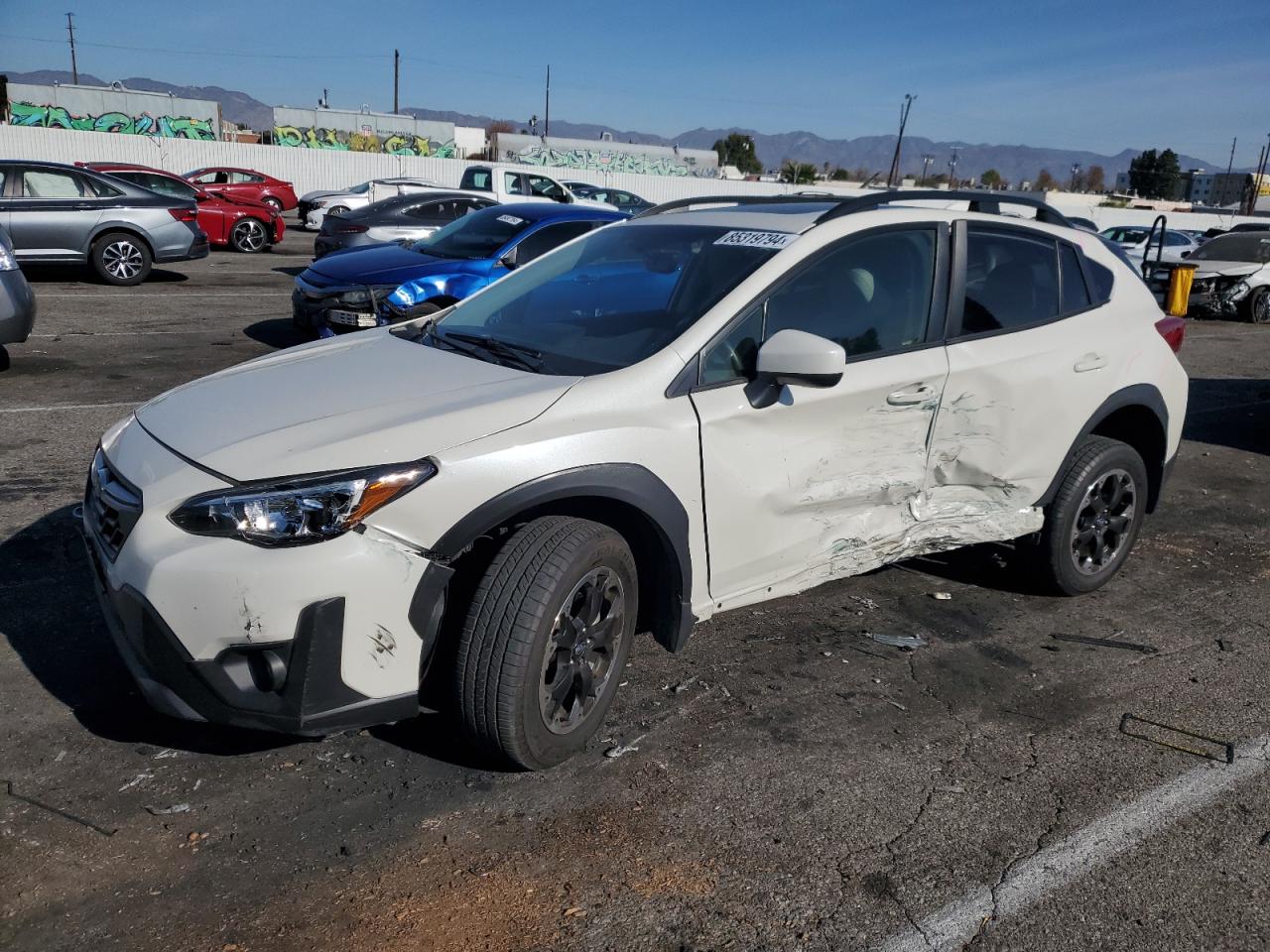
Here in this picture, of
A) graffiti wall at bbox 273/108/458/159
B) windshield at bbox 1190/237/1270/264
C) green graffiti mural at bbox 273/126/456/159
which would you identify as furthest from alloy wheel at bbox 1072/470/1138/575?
graffiti wall at bbox 273/108/458/159

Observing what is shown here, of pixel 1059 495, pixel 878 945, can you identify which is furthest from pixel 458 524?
pixel 1059 495

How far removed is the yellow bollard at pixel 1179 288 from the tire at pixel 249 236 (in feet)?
56.7

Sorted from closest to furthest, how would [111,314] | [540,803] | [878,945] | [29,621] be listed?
[878,945]
[540,803]
[29,621]
[111,314]

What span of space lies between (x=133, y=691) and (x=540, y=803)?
61.7 inches

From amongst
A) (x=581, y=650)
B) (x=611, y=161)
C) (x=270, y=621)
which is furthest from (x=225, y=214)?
(x=611, y=161)

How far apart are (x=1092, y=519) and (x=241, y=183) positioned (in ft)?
86.5

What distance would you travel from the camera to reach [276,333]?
11430mm

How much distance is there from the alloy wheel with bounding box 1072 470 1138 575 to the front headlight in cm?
334

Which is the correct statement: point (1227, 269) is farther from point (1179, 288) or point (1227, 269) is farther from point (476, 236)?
point (476, 236)

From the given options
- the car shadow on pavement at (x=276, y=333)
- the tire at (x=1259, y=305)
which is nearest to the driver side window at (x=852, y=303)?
the car shadow on pavement at (x=276, y=333)

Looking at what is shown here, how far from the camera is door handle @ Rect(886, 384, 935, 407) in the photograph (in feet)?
12.8

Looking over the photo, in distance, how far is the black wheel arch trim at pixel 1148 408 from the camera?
4602mm

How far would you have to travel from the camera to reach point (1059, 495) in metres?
4.61

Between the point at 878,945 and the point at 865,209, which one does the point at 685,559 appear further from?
the point at 865,209
